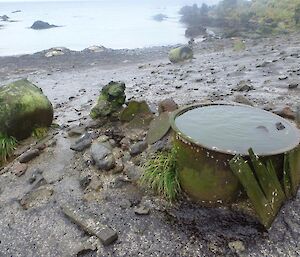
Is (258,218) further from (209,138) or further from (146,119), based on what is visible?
(146,119)

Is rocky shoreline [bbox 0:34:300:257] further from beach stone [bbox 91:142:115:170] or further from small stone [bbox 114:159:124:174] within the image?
beach stone [bbox 91:142:115:170]

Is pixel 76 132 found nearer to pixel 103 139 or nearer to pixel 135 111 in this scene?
pixel 103 139

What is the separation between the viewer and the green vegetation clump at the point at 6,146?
859 cm

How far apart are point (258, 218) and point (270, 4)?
133ft

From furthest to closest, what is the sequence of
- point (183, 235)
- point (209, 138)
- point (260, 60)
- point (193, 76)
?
point (260, 60)
point (193, 76)
point (209, 138)
point (183, 235)

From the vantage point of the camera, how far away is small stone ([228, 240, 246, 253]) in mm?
5255

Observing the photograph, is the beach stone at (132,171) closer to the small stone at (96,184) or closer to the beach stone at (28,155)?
the small stone at (96,184)

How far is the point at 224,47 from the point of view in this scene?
1006 inches

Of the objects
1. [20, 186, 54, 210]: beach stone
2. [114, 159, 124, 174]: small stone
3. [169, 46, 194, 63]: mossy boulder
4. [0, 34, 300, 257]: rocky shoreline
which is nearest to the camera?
[0, 34, 300, 257]: rocky shoreline

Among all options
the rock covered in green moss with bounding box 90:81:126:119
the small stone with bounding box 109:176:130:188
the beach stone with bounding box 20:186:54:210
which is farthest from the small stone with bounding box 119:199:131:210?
the rock covered in green moss with bounding box 90:81:126:119

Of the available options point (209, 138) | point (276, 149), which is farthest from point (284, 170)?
point (209, 138)

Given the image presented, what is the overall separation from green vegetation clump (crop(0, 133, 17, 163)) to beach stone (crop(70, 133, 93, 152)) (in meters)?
1.61

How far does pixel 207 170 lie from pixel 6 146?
554 centimetres

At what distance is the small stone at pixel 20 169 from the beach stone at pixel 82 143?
Result: 3.97 ft
